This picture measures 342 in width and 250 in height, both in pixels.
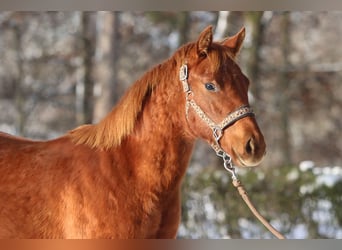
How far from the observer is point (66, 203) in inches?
71.5

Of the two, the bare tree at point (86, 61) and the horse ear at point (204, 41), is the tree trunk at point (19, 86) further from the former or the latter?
the horse ear at point (204, 41)

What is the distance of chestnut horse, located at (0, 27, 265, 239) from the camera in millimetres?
1788

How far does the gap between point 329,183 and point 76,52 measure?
1588mm

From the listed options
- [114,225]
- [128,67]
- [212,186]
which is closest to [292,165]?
[212,186]

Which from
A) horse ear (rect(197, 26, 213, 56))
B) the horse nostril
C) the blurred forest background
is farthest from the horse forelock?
the blurred forest background

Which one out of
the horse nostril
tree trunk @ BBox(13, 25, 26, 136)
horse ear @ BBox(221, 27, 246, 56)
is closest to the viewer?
the horse nostril

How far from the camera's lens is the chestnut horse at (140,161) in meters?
1.79

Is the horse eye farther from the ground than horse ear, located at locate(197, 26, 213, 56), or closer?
closer

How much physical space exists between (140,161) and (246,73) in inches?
39.0

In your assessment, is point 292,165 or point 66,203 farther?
point 292,165

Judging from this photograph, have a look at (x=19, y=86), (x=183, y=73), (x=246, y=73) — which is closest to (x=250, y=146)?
(x=183, y=73)

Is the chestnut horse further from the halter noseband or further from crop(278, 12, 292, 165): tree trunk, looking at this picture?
crop(278, 12, 292, 165): tree trunk
